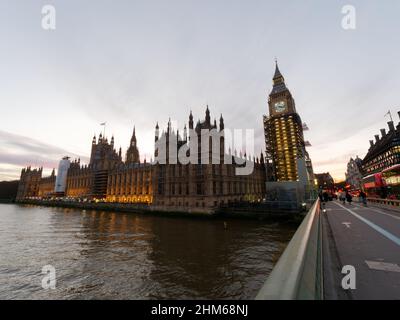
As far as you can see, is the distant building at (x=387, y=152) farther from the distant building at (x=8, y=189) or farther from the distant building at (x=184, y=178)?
the distant building at (x=8, y=189)

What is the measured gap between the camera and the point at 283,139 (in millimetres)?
107750

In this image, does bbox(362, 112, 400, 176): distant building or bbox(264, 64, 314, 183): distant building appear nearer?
bbox(362, 112, 400, 176): distant building

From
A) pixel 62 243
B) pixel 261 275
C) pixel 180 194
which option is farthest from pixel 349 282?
pixel 180 194

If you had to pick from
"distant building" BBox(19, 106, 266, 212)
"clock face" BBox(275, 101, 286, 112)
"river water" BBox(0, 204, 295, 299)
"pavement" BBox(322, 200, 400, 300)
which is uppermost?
"clock face" BBox(275, 101, 286, 112)

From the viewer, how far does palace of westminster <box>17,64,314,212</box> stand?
60125 mm

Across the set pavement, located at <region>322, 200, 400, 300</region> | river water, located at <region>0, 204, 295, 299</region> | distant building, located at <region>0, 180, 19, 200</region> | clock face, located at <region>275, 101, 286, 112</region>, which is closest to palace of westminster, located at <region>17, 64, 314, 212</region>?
clock face, located at <region>275, 101, 286, 112</region>

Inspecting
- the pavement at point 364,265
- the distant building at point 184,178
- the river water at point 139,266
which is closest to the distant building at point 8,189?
the distant building at point 184,178

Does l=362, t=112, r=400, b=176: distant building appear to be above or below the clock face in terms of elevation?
below

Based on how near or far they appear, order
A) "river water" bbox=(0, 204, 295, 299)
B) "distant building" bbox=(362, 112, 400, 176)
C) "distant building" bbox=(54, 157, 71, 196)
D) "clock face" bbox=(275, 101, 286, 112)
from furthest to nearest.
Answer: "distant building" bbox=(54, 157, 71, 196) < "clock face" bbox=(275, 101, 286, 112) < "distant building" bbox=(362, 112, 400, 176) < "river water" bbox=(0, 204, 295, 299)

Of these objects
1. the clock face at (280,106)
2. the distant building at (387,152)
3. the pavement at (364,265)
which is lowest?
the pavement at (364,265)

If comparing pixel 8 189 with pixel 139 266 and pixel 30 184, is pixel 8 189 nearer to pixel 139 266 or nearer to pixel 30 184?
pixel 30 184

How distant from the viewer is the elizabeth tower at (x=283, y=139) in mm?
102500

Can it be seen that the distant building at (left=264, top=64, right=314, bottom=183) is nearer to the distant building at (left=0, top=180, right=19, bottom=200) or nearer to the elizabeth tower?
the elizabeth tower

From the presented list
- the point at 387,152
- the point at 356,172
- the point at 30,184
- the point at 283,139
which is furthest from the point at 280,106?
the point at 30,184
